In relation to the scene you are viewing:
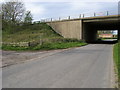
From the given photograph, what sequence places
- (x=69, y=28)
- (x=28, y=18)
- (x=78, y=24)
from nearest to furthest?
(x=78, y=24), (x=69, y=28), (x=28, y=18)

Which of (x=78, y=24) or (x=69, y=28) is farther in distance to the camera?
(x=69, y=28)

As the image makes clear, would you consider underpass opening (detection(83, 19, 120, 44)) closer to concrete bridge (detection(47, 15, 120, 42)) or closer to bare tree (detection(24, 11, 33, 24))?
concrete bridge (detection(47, 15, 120, 42))

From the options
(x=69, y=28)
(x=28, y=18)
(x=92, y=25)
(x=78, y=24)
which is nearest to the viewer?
(x=78, y=24)

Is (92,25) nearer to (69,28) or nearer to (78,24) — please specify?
(69,28)

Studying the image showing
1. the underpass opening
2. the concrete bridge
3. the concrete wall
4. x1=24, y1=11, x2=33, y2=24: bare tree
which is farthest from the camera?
x1=24, y1=11, x2=33, y2=24: bare tree

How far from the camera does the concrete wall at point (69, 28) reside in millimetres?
34781

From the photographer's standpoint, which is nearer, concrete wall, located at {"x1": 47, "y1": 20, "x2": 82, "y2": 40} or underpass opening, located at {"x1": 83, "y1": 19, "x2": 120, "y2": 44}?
concrete wall, located at {"x1": 47, "y1": 20, "x2": 82, "y2": 40}

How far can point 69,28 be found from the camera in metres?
36.8

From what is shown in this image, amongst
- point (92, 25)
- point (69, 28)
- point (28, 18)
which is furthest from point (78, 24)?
point (28, 18)

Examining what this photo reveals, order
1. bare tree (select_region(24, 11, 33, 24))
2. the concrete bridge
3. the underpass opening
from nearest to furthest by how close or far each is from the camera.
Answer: the concrete bridge < the underpass opening < bare tree (select_region(24, 11, 33, 24))

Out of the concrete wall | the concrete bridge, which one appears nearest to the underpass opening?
the concrete bridge

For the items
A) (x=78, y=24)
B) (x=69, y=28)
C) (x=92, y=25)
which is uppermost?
(x=92, y=25)

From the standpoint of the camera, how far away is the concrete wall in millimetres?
34781

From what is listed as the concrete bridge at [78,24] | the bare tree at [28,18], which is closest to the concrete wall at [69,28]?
the concrete bridge at [78,24]
